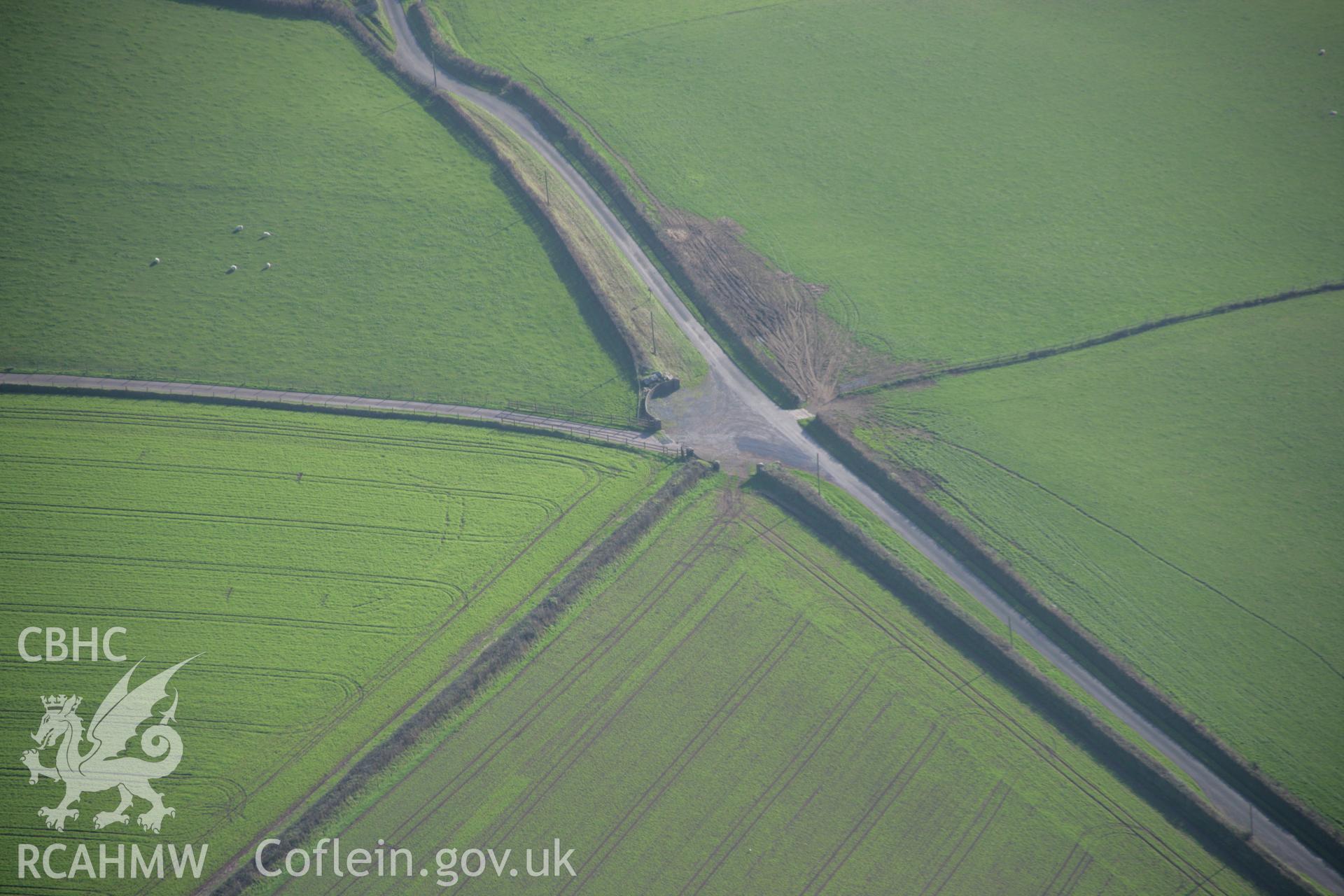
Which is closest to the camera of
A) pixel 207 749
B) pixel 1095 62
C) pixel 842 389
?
pixel 207 749

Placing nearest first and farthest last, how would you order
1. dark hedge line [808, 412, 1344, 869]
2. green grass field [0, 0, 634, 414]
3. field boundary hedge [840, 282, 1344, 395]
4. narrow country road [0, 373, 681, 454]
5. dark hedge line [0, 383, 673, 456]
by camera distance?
dark hedge line [808, 412, 1344, 869] → dark hedge line [0, 383, 673, 456] → narrow country road [0, 373, 681, 454] → green grass field [0, 0, 634, 414] → field boundary hedge [840, 282, 1344, 395]

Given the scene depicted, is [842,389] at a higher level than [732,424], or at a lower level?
higher

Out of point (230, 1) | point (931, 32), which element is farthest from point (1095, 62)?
point (230, 1)

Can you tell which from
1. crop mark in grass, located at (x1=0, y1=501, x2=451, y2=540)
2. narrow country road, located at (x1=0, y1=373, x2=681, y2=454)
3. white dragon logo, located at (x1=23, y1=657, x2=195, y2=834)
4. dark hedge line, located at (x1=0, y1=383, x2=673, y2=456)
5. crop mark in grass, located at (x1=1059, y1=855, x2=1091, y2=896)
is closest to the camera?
crop mark in grass, located at (x1=1059, y1=855, x2=1091, y2=896)

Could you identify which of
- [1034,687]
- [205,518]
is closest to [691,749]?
[1034,687]

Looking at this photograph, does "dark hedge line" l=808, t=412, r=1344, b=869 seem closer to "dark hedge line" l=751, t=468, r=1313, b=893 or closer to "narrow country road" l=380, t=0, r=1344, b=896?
"narrow country road" l=380, t=0, r=1344, b=896

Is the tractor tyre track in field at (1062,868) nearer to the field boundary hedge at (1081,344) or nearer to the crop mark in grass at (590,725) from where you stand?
the crop mark in grass at (590,725)

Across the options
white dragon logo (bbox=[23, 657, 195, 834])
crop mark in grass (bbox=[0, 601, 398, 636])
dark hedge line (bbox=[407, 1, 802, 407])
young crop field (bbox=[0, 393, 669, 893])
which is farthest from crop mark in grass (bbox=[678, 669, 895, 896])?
white dragon logo (bbox=[23, 657, 195, 834])

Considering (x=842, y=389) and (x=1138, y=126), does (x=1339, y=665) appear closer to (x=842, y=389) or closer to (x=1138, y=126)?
(x=842, y=389)
